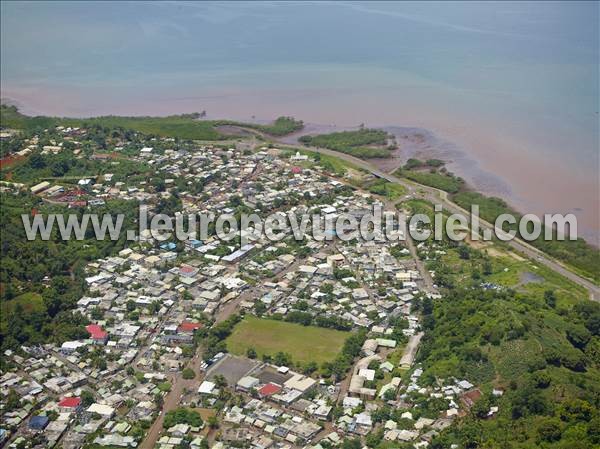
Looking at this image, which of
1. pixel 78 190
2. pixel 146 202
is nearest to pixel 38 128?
pixel 78 190

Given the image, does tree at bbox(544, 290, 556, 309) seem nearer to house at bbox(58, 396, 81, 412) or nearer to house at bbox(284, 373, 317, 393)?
house at bbox(284, 373, 317, 393)

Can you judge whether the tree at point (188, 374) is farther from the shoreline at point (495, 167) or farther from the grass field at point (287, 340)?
the shoreline at point (495, 167)

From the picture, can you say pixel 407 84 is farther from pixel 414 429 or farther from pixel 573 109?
pixel 414 429

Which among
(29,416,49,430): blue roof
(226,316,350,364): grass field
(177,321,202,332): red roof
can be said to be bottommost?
(29,416,49,430): blue roof

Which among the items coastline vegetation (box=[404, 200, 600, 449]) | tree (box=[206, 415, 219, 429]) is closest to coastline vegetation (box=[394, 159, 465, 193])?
coastline vegetation (box=[404, 200, 600, 449])

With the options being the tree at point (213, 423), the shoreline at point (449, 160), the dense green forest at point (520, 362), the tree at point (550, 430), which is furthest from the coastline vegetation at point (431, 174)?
the tree at point (213, 423)
